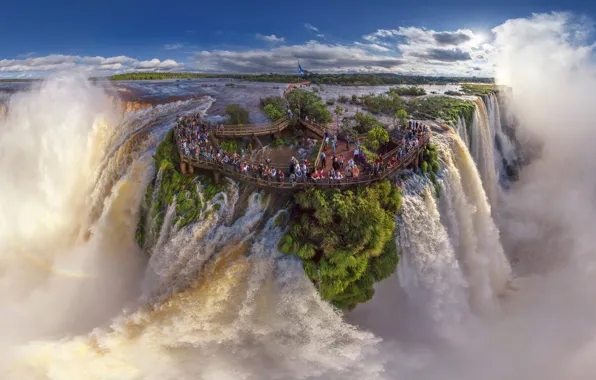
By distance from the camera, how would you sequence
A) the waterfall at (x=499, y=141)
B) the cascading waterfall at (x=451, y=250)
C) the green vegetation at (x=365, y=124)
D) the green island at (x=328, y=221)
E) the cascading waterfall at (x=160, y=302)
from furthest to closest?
the waterfall at (x=499, y=141)
the green vegetation at (x=365, y=124)
the cascading waterfall at (x=451, y=250)
the green island at (x=328, y=221)
the cascading waterfall at (x=160, y=302)

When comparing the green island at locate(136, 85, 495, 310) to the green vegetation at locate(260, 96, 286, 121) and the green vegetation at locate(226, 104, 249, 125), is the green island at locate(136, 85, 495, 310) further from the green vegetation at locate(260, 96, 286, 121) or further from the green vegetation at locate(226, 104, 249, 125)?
the green vegetation at locate(260, 96, 286, 121)

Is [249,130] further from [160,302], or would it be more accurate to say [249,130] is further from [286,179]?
[160,302]

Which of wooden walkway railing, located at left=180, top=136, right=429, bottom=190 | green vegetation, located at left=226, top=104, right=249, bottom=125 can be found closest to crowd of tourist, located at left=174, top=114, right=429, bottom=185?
wooden walkway railing, located at left=180, top=136, right=429, bottom=190

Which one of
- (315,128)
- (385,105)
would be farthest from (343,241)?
(385,105)

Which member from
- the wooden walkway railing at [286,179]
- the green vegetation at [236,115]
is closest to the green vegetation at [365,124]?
the wooden walkway railing at [286,179]

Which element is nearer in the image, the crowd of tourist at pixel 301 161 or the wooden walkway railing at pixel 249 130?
the crowd of tourist at pixel 301 161

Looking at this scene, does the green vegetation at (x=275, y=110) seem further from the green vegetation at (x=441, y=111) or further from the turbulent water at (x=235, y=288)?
the green vegetation at (x=441, y=111)

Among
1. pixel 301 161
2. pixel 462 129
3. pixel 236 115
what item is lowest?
pixel 301 161

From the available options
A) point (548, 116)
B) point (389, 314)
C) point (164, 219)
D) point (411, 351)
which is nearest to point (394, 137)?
point (389, 314)
